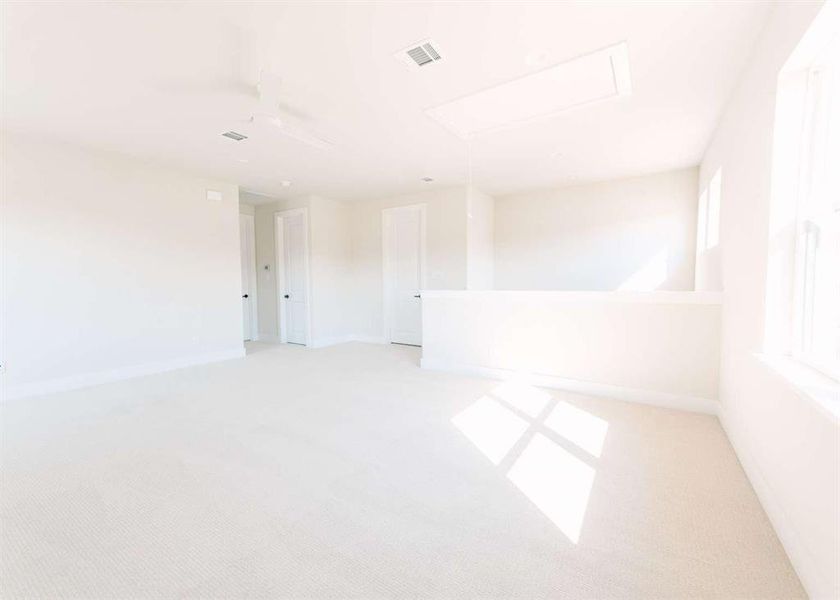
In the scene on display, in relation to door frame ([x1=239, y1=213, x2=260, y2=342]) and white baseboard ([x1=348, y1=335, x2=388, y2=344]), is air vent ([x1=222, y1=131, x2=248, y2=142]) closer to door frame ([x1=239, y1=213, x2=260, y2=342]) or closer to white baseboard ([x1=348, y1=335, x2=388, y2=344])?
door frame ([x1=239, y1=213, x2=260, y2=342])

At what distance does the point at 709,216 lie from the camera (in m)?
4.05

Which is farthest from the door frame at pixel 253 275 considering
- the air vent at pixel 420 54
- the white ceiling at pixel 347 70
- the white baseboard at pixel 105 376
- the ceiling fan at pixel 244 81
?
the air vent at pixel 420 54

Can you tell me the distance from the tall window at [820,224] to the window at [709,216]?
2.02 meters

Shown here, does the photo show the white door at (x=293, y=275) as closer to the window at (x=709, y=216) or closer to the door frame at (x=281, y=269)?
the door frame at (x=281, y=269)

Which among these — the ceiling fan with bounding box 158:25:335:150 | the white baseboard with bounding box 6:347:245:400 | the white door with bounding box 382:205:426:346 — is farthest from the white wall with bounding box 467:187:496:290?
the white baseboard with bounding box 6:347:245:400

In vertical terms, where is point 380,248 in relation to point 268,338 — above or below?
above

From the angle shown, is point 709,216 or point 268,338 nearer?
point 709,216

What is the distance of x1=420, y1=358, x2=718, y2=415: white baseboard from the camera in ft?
10.1

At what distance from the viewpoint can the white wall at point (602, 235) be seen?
16.3ft

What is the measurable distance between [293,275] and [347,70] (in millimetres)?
4468

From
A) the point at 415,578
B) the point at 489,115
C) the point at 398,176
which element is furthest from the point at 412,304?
the point at 415,578

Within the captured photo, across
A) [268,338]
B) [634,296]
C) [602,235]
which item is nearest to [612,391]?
[634,296]

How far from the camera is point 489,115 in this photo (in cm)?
322

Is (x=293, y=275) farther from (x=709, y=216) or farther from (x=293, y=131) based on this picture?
(x=709, y=216)
